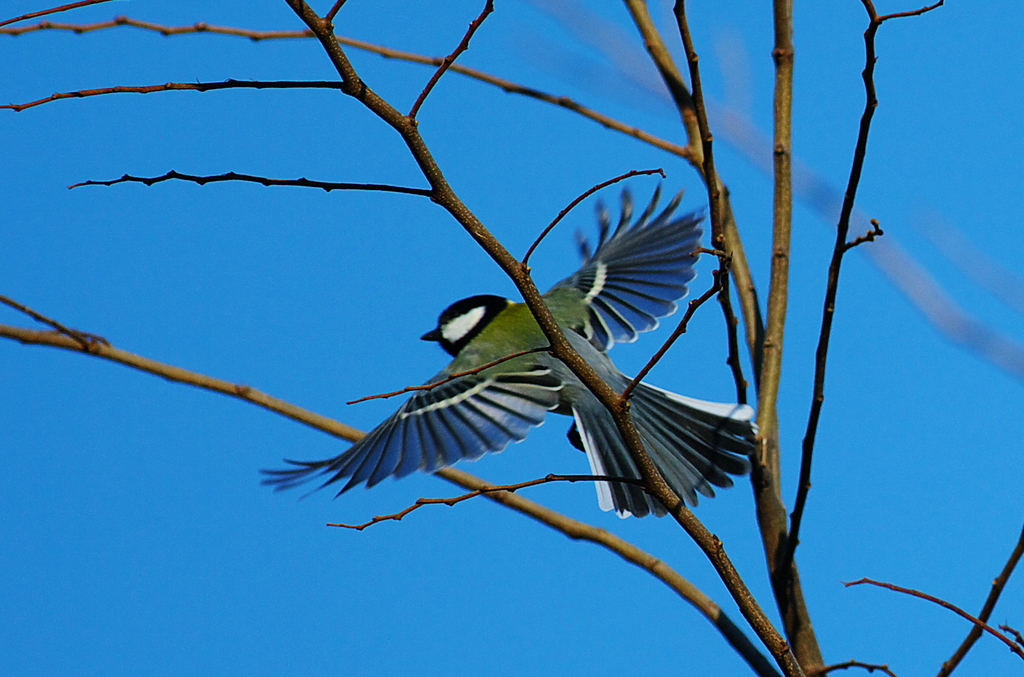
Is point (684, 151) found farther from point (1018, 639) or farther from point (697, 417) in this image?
point (1018, 639)

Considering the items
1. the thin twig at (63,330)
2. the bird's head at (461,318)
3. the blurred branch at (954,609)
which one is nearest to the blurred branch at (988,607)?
the blurred branch at (954,609)

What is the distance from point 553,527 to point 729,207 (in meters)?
0.93

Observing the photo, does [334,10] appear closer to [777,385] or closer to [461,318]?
[777,385]

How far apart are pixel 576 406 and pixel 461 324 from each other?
103 cm

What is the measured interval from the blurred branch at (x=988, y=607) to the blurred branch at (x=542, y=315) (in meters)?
0.41

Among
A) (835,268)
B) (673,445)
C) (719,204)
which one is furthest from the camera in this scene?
(673,445)

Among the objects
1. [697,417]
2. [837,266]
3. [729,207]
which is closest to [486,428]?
[697,417]

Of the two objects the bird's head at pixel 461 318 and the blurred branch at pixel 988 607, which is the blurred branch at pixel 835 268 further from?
the bird's head at pixel 461 318

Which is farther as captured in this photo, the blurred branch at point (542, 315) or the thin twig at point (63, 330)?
the thin twig at point (63, 330)

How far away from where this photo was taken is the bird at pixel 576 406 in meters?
2.49

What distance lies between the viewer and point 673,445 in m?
2.71

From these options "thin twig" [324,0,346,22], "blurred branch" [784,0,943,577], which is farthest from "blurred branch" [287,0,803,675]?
"blurred branch" [784,0,943,577]

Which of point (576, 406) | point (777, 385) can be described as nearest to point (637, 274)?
point (576, 406)

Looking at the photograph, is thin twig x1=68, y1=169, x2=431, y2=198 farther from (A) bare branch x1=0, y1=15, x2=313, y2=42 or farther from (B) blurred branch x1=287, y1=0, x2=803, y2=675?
(A) bare branch x1=0, y1=15, x2=313, y2=42
